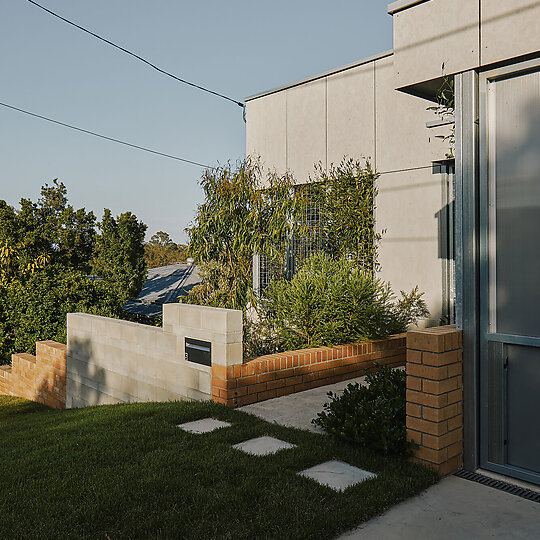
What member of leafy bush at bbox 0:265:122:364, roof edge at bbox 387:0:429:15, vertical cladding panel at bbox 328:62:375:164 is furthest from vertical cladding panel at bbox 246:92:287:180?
roof edge at bbox 387:0:429:15

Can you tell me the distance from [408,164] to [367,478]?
6188 millimetres

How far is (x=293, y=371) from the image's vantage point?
6.07 meters

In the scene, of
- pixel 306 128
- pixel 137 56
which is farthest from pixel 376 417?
pixel 137 56

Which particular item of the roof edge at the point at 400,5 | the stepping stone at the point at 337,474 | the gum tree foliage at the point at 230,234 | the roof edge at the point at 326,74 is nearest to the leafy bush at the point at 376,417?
the stepping stone at the point at 337,474

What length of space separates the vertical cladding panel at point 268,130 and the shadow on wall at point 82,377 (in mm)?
5356

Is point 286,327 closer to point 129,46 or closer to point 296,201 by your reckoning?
point 296,201

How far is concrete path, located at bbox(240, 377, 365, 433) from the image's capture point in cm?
498

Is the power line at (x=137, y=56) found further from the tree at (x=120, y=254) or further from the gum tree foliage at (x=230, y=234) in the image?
the gum tree foliage at (x=230, y=234)

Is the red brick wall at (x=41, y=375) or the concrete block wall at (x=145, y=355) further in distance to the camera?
the red brick wall at (x=41, y=375)

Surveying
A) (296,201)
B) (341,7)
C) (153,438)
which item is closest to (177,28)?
(341,7)

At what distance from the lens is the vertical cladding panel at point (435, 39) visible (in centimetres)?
365

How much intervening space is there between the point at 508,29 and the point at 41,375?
28.5 feet

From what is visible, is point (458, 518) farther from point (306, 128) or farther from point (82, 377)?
point (306, 128)

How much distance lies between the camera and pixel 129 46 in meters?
12.0
